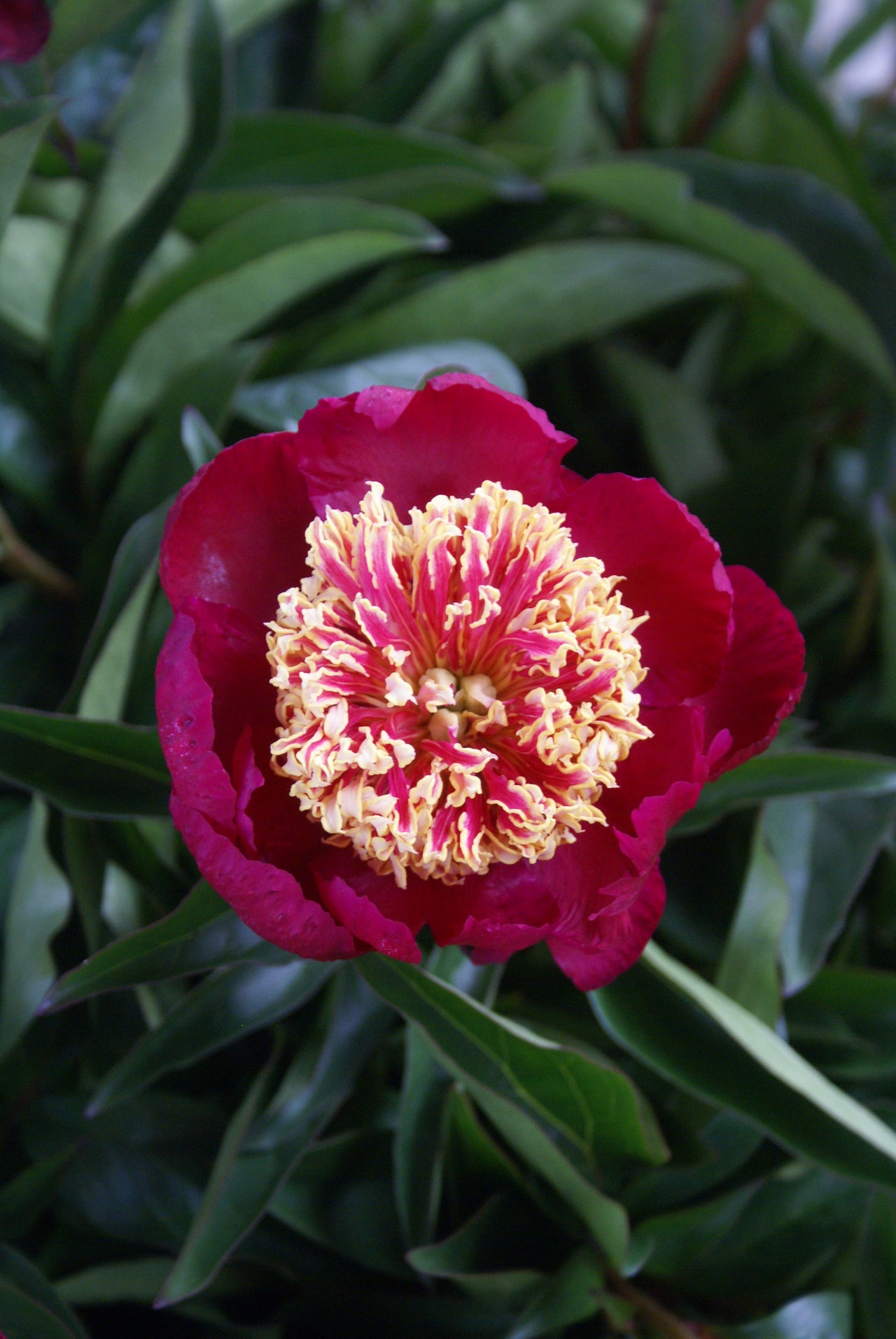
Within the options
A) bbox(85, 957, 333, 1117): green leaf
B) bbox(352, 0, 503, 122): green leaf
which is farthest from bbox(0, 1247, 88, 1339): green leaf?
bbox(352, 0, 503, 122): green leaf

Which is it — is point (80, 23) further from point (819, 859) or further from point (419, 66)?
point (819, 859)

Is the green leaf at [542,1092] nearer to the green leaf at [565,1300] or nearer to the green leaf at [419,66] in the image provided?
the green leaf at [565,1300]

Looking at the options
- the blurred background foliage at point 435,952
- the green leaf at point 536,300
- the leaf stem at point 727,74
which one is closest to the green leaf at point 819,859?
the blurred background foliage at point 435,952

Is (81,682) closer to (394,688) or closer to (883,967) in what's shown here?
(394,688)

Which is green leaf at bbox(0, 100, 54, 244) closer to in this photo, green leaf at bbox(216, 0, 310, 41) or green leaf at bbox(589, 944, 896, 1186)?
green leaf at bbox(216, 0, 310, 41)

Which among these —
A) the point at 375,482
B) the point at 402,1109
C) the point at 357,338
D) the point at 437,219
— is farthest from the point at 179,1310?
the point at 437,219
